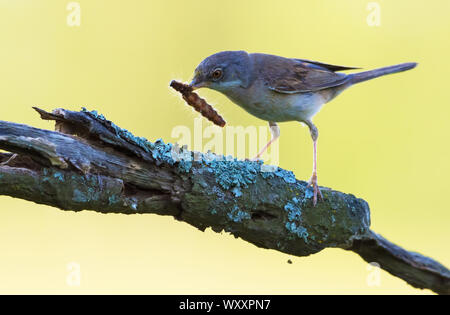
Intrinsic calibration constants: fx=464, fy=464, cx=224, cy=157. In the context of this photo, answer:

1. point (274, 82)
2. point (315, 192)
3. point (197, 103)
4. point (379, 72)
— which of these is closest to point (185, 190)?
point (315, 192)

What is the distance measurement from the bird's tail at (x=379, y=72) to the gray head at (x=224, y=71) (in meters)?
1.33

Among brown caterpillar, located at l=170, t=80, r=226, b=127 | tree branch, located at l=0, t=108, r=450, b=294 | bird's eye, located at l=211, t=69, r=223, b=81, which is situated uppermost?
bird's eye, located at l=211, t=69, r=223, b=81

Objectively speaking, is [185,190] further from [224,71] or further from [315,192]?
[224,71]

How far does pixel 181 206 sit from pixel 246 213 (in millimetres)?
487

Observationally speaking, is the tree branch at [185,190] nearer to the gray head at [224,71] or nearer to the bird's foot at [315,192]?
the bird's foot at [315,192]

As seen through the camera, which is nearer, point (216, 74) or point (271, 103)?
point (216, 74)

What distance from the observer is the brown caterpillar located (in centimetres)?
440

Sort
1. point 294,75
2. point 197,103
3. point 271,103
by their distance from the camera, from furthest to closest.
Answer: point 294,75 < point 271,103 < point 197,103

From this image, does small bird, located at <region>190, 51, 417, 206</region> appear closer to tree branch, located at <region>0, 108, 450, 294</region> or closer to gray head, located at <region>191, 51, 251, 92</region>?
gray head, located at <region>191, 51, 251, 92</region>

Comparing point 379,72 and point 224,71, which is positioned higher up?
point 379,72

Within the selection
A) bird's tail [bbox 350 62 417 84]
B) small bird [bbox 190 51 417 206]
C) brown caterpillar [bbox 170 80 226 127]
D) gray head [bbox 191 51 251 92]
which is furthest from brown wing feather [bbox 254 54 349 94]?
brown caterpillar [bbox 170 80 226 127]

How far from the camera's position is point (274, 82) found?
15.6 feet

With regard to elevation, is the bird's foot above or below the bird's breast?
below

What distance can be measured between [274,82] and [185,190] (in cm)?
192
